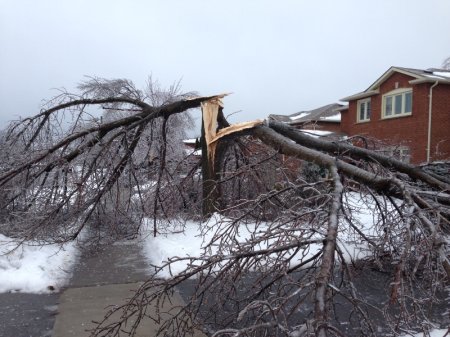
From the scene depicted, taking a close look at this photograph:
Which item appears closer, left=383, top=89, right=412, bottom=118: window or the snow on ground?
the snow on ground

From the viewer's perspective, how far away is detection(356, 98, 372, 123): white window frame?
72.9ft

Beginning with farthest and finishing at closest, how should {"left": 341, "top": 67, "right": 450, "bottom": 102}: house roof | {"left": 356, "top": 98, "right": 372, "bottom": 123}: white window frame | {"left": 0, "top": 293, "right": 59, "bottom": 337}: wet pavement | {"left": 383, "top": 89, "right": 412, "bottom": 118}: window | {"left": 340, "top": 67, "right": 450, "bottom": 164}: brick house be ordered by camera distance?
{"left": 356, "top": 98, "right": 372, "bottom": 123}: white window frame, {"left": 383, "top": 89, "right": 412, "bottom": 118}: window, {"left": 340, "top": 67, "right": 450, "bottom": 164}: brick house, {"left": 341, "top": 67, "right": 450, "bottom": 102}: house roof, {"left": 0, "top": 293, "right": 59, "bottom": 337}: wet pavement

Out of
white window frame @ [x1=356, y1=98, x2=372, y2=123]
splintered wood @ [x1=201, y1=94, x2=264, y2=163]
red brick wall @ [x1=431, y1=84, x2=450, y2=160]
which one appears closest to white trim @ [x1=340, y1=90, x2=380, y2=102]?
white window frame @ [x1=356, y1=98, x2=372, y2=123]

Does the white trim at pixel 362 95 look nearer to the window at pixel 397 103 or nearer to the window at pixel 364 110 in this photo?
the window at pixel 364 110

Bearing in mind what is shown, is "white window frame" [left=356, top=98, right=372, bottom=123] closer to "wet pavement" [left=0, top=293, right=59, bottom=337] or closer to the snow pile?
the snow pile

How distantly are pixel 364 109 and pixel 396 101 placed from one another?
8.00 ft

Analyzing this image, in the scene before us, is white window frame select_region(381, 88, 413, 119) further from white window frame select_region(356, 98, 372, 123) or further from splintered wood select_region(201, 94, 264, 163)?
splintered wood select_region(201, 94, 264, 163)

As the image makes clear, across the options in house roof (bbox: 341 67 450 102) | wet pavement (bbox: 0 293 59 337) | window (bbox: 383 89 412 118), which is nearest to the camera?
wet pavement (bbox: 0 293 59 337)

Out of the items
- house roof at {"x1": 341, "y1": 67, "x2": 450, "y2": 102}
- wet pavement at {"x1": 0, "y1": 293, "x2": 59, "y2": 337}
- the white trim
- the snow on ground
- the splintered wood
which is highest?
house roof at {"x1": 341, "y1": 67, "x2": 450, "y2": 102}

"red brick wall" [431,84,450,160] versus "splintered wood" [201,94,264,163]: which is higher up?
"red brick wall" [431,84,450,160]

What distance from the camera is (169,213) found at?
370 inches

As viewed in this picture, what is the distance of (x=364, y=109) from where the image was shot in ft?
74.2

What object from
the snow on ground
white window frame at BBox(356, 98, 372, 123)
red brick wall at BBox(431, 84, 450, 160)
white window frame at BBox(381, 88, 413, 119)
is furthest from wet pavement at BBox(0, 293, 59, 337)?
white window frame at BBox(356, 98, 372, 123)

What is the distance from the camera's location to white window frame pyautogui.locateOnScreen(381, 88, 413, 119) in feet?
64.5
